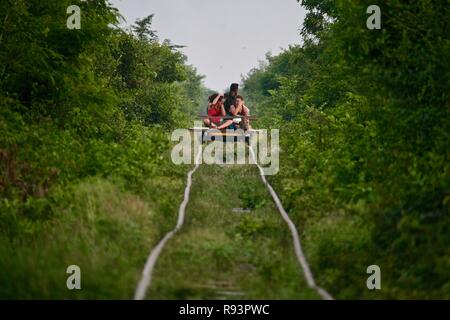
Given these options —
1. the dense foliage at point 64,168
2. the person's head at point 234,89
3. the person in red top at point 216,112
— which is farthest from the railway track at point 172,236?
the person's head at point 234,89

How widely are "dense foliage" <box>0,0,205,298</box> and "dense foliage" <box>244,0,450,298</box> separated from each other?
110 inches

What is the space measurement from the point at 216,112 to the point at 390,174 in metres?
13.4

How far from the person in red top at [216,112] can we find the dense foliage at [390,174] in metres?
7.82

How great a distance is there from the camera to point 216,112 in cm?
2236

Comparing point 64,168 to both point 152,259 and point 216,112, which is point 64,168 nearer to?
point 152,259

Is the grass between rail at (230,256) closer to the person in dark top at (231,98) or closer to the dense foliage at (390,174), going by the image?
the dense foliage at (390,174)

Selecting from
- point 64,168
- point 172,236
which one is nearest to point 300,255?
point 172,236

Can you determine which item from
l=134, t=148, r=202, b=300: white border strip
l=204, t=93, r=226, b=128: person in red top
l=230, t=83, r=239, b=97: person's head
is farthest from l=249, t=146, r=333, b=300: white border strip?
l=230, t=83, r=239, b=97: person's head

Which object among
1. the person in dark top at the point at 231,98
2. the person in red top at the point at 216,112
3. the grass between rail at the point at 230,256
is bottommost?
the grass between rail at the point at 230,256

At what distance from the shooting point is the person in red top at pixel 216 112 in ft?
71.9

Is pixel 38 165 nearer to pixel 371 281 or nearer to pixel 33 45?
pixel 33 45

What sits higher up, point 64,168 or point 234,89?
point 234,89

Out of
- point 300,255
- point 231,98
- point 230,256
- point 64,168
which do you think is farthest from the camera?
point 231,98
